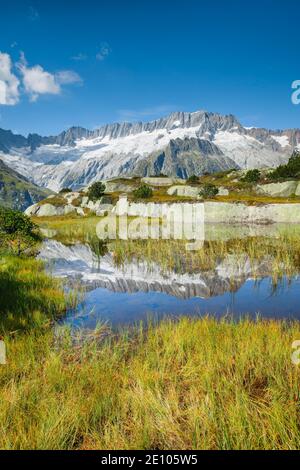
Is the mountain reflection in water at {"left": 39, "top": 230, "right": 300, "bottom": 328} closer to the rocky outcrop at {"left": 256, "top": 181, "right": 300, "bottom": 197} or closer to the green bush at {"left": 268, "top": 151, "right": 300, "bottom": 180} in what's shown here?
the rocky outcrop at {"left": 256, "top": 181, "right": 300, "bottom": 197}

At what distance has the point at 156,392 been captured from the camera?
6.95 m

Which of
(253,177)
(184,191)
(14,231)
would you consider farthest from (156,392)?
(253,177)

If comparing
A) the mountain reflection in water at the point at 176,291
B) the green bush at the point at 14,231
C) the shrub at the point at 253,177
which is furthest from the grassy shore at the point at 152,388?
the shrub at the point at 253,177

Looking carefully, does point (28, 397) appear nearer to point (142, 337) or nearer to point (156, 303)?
point (142, 337)

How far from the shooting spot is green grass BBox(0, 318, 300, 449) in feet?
18.3

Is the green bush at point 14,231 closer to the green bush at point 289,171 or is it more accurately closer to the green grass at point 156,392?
the green grass at point 156,392

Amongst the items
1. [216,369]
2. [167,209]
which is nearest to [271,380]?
[216,369]

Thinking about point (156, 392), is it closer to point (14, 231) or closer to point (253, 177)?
point (14, 231)

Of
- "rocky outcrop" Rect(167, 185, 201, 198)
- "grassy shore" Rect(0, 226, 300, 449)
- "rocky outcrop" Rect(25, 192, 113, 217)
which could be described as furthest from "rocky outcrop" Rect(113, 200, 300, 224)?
"grassy shore" Rect(0, 226, 300, 449)

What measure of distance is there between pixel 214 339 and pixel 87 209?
337ft

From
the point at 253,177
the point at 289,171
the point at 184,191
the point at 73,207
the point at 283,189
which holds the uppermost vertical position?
the point at 289,171

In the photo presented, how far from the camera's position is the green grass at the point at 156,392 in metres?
5.57

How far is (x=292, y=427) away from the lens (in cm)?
550
